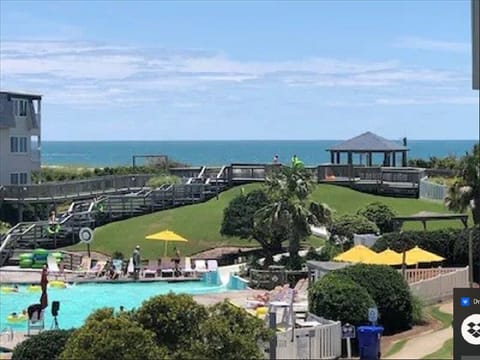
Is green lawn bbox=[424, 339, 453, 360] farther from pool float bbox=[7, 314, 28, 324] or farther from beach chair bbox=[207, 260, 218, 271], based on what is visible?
beach chair bbox=[207, 260, 218, 271]

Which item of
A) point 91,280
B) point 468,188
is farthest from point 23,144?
point 468,188

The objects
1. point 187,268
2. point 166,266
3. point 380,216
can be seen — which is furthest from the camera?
point 380,216

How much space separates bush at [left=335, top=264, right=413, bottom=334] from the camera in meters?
22.2

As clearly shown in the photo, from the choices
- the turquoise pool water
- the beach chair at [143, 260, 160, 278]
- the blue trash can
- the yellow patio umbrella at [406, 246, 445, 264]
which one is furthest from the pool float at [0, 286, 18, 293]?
the blue trash can

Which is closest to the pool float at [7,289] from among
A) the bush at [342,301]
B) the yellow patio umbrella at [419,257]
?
the yellow patio umbrella at [419,257]

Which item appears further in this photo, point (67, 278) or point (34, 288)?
point (67, 278)

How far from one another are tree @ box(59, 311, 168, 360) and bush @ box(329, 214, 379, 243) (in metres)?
26.4

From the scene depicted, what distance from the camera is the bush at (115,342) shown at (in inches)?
418

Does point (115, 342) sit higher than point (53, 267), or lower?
higher

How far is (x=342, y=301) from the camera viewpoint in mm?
20625

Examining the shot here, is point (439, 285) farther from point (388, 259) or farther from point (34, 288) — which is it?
point (34, 288)

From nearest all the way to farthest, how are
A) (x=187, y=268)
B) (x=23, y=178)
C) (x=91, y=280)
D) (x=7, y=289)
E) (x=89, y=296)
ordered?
(x=89, y=296), (x=7, y=289), (x=91, y=280), (x=187, y=268), (x=23, y=178)

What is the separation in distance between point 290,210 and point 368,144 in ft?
79.5

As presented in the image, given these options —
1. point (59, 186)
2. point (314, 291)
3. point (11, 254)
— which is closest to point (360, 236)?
point (314, 291)
